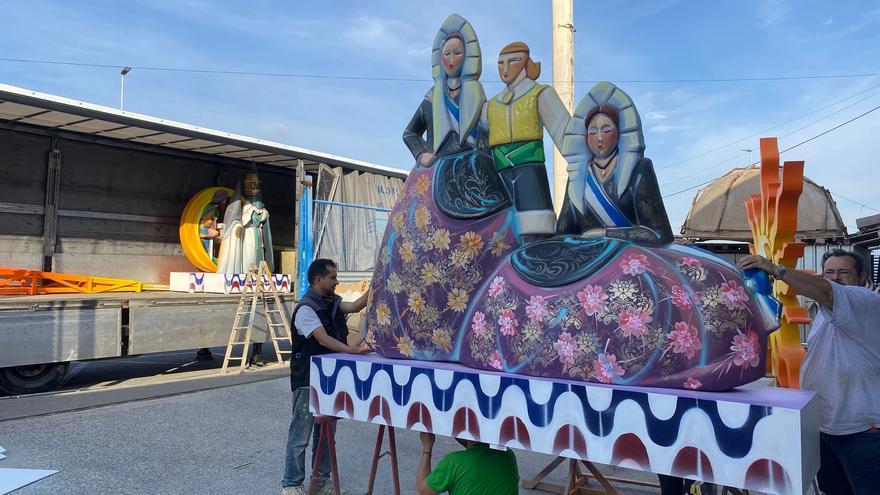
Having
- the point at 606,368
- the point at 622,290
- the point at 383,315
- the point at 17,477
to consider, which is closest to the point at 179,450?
the point at 17,477

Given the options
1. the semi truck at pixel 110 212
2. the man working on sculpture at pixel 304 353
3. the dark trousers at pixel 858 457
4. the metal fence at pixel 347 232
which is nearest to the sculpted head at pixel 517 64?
the man working on sculpture at pixel 304 353

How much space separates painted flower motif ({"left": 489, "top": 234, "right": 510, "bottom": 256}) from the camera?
277 cm

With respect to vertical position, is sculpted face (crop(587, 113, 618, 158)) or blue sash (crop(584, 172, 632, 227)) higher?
sculpted face (crop(587, 113, 618, 158))

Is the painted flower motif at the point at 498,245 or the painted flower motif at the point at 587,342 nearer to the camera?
the painted flower motif at the point at 587,342

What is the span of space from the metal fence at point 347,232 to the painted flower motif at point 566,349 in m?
7.26

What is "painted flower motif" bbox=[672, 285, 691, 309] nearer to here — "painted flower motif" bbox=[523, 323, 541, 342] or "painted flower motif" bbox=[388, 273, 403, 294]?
"painted flower motif" bbox=[523, 323, 541, 342]

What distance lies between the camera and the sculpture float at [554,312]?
6.76 feet

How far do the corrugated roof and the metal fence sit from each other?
0.84m

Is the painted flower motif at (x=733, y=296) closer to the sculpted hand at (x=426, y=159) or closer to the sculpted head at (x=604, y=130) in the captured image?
the sculpted head at (x=604, y=130)

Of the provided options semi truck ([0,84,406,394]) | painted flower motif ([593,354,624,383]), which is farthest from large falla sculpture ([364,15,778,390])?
semi truck ([0,84,406,394])

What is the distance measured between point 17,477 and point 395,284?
2995 mm

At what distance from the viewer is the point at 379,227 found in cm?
1062

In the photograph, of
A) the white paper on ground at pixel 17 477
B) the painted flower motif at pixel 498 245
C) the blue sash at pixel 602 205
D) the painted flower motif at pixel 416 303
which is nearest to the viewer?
the blue sash at pixel 602 205

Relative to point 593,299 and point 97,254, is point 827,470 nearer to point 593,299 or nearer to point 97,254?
point 593,299
